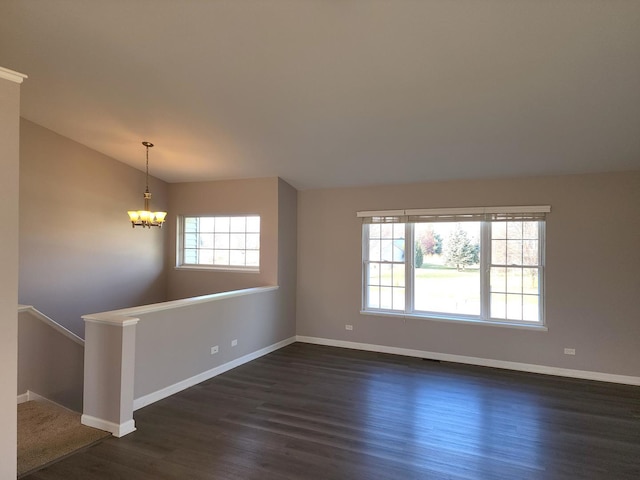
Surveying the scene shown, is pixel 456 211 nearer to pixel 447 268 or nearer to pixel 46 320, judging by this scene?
pixel 447 268

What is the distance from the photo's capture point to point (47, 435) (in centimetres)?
325

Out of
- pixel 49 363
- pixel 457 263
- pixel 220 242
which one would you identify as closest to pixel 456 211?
pixel 457 263

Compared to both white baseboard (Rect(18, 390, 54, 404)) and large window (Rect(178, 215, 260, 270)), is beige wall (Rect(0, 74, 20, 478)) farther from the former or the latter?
large window (Rect(178, 215, 260, 270))

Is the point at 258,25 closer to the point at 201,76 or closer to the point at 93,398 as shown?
the point at 201,76

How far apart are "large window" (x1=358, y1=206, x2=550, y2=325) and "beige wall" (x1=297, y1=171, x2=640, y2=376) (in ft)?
0.47

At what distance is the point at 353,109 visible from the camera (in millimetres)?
3854

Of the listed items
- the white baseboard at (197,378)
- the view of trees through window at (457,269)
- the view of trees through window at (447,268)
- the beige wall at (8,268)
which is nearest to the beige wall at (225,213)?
the white baseboard at (197,378)

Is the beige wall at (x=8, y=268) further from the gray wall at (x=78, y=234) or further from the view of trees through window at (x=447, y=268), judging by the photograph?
the view of trees through window at (x=447, y=268)

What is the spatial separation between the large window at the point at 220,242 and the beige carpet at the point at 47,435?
3.18 metres

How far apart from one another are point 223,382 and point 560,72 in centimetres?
441

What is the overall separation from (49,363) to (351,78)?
4.23 metres

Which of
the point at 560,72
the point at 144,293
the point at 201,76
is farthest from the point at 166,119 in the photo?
the point at 560,72

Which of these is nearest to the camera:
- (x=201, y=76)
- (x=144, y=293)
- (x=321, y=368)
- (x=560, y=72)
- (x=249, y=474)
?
(x=249, y=474)

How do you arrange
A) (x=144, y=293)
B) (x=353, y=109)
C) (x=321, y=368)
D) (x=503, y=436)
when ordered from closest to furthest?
(x=503, y=436) < (x=353, y=109) < (x=321, y=368) < (x=144, y=293)
